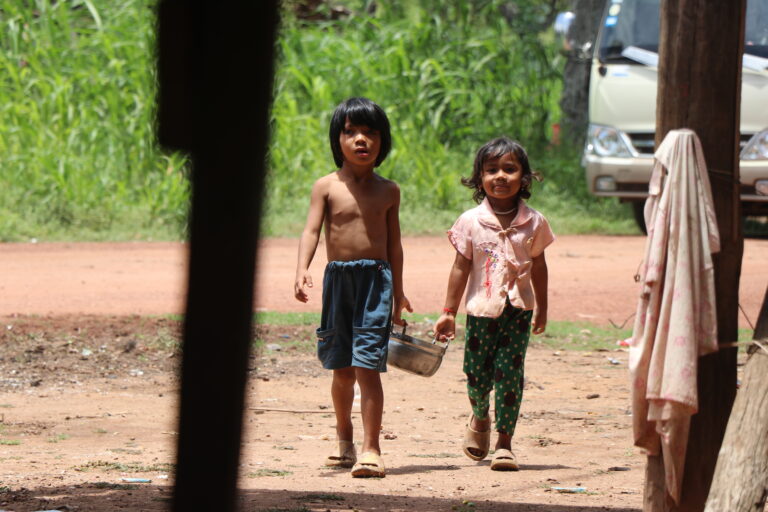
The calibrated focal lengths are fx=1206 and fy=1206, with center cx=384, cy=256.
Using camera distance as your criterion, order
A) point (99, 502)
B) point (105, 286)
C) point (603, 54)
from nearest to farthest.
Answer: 1. point (99, 502)
2. point (105, 286)
3. point (603, 54)

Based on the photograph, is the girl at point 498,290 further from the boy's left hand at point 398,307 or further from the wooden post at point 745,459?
the wooden post at point 745,459

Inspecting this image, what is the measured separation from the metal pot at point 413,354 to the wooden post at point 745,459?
1.54 m

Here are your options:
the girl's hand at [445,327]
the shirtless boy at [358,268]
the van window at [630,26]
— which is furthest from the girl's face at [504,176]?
the van window at [630,26]

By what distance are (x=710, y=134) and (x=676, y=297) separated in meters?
0.49

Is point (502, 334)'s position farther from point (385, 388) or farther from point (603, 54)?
point (603, 54)

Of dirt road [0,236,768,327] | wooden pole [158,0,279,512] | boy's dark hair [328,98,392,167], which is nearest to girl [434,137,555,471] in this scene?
boy's dark hair [328,98,392,167]

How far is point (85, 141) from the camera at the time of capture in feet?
43.3

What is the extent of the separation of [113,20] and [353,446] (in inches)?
440

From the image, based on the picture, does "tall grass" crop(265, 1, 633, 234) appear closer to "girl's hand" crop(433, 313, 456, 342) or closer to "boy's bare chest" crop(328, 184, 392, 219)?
"girl's hand" crop(433, 313, 456, 342)

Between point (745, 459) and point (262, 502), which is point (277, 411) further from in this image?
point (745, 459)

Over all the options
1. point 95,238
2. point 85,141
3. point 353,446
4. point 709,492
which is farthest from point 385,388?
point 85,141

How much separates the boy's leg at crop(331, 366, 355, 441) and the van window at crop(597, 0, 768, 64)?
7.71m

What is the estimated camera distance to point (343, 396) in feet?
15.3

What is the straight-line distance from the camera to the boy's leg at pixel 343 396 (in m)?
4.64
